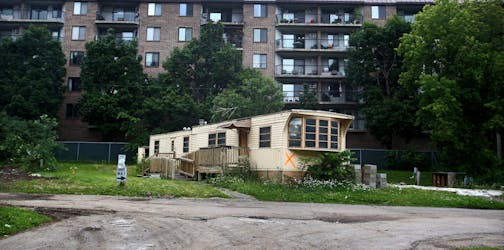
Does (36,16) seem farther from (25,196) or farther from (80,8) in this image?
(25,196)

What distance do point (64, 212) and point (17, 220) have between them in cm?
210

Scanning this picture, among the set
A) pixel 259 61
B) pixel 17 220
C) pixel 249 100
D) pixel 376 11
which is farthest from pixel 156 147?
pixel 376 11

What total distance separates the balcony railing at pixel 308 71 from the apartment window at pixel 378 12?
6702mm

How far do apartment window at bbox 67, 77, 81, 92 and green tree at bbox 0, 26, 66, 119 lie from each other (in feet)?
12.1

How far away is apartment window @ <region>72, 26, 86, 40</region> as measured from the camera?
52.0 m

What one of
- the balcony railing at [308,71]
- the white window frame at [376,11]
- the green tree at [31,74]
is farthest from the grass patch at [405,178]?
the green tree at [31,74]

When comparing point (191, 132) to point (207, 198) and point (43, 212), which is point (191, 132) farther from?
point (43, 212)

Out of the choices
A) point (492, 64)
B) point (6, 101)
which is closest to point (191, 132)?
point (492, 64)

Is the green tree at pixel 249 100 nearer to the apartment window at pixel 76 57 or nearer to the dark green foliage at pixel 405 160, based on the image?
the dark green foliage at pixel 405 160

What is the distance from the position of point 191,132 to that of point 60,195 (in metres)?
12.4

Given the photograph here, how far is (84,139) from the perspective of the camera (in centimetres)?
5084

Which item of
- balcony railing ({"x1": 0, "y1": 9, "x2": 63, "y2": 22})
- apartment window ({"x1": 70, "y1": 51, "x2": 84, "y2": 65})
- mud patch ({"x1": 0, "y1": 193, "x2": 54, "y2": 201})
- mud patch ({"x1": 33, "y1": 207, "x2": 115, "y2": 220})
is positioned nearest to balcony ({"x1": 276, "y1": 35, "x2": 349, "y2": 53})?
apartment window ({"x1": 70, "y1": 51, "x2": 84, "y2": 65})

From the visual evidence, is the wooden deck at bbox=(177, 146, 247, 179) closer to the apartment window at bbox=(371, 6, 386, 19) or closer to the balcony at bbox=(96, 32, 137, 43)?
the balcony at bbox=(96, 32, 137, 43)

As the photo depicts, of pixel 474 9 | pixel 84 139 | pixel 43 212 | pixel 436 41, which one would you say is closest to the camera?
pixel 43 212
